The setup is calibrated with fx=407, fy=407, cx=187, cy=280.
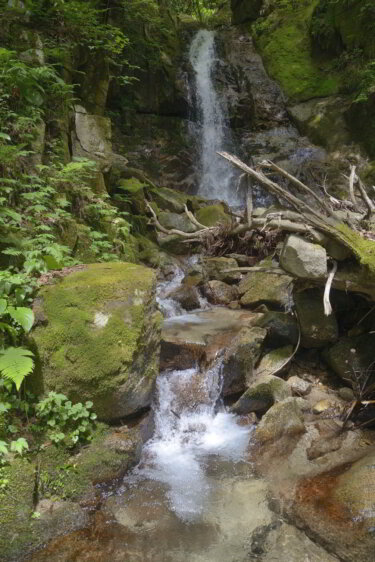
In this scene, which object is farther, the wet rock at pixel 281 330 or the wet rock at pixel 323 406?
the wet rock at pixel 281 330

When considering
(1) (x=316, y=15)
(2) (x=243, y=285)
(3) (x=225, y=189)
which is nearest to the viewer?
(2) (x=243, y=285)

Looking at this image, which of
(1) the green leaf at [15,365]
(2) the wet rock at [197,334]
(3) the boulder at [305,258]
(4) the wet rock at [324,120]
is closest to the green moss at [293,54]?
(4) the wet rock at [324,120]

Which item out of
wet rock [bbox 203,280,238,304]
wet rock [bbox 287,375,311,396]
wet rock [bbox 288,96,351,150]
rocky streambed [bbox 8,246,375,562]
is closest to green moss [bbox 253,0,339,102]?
→ wet rock [bbox 288,96,351,150]

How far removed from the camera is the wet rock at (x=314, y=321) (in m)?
6.09

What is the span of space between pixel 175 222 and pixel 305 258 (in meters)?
7.26

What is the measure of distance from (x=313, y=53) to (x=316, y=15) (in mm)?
1374

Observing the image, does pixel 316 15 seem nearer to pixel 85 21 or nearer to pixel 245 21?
pixel 245 21

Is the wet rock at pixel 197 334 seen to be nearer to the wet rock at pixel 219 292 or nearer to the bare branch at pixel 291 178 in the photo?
the wet rock at pixel 219 292

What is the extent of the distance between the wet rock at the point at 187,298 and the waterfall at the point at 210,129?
6.41m

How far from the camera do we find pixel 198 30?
65.9 feet

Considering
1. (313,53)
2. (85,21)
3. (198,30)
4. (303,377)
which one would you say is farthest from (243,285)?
(198,30)

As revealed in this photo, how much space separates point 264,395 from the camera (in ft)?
18.6

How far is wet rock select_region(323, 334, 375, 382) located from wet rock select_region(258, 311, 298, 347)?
0.63 metres

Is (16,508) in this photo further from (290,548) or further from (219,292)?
(219,292)
